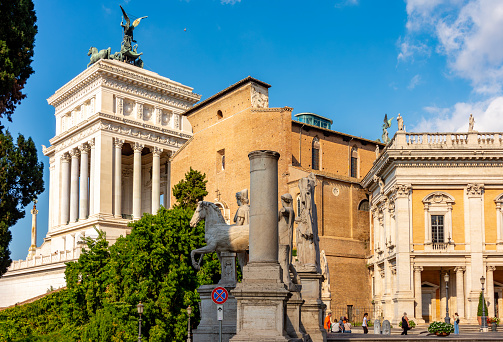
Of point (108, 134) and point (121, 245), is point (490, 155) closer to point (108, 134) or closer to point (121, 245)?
point (121, 245)

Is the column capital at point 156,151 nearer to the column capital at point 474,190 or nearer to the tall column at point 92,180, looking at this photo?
the tall column at point 92,180

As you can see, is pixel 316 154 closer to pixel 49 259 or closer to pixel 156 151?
pixel 156 151

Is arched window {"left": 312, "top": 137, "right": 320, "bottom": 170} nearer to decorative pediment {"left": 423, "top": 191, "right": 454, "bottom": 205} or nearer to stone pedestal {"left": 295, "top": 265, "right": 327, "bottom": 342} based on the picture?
decorative pediment {"left": 423, "top": 191, "right": 454, "bottom": 205}

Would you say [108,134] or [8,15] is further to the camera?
[108,134]

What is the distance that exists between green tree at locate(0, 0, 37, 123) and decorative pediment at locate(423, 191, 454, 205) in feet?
94.1

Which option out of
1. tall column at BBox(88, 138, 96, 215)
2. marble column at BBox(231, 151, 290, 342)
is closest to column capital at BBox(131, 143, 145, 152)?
tall column at BBox(88, 138, 96, 215)

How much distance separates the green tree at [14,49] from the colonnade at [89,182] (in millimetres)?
47967

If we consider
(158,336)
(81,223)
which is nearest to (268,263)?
(158,336)

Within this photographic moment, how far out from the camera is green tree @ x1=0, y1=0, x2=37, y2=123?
59.5 ft

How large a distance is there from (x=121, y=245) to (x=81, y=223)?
130 feet

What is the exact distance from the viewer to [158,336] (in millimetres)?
25750

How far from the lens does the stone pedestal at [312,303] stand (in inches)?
659

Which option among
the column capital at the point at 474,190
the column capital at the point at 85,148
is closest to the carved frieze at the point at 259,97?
the column capital at the point at 474,190

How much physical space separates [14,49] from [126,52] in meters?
59.3
